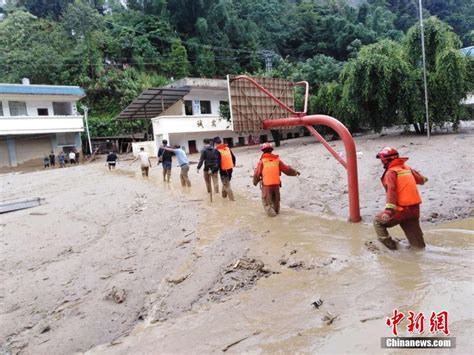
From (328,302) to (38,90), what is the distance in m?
31.1

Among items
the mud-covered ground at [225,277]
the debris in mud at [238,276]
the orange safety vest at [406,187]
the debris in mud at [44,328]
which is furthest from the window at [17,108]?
the orange safety vest at [406,187]

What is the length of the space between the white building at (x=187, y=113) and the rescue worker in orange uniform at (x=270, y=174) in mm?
17775

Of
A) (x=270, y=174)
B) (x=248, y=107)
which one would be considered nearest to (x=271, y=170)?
(x=270, y=174)

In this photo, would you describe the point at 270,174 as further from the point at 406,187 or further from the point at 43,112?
the point at 43,112

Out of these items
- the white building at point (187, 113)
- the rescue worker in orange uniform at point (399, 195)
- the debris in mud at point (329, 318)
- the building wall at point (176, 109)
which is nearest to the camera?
the debris in mud at point (329, 318)

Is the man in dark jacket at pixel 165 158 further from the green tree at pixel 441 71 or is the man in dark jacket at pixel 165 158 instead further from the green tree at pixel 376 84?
the green tree at pixel 441 71

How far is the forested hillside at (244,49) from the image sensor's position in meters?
22.3

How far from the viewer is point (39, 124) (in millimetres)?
29297

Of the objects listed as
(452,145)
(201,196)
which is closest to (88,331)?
(201,196)

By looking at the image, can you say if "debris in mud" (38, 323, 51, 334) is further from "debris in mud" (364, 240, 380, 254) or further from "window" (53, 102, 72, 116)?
"window" (53, 102, 72, 116)

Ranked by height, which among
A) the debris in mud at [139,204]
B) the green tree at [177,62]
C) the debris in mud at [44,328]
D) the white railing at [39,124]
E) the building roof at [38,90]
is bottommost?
the debris in mud at [44,328]

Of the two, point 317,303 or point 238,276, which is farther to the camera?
point 238,276

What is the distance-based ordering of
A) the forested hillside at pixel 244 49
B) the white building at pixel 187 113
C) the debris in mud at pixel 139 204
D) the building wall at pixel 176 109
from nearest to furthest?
the debris in mud at pixel 139 204
the forested hillside at pixel 244 49
the white building at pixel 187 113
the building wall at pixel 176 109

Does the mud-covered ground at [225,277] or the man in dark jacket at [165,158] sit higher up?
the man in dark jacket at [165,158]
